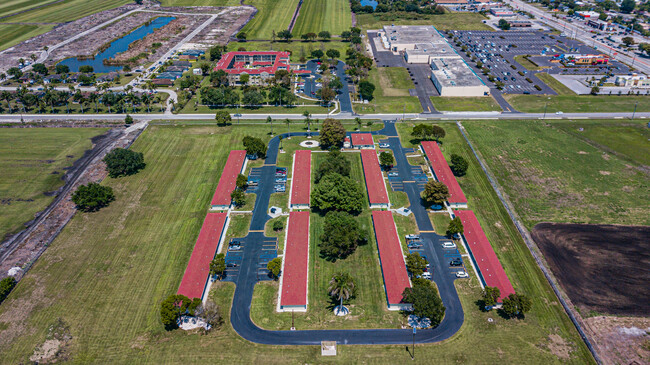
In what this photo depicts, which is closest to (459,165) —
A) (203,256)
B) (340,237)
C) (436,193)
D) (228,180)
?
(436,193)

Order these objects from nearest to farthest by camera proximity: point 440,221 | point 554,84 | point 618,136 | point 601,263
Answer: point 601,263 < point 440,221 < point 618,136 < point 554,84

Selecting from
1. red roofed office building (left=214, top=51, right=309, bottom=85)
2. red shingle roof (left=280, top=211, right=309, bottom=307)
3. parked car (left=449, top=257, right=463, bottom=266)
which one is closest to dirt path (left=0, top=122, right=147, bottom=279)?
red roofed office building (left=214, top=51, right=309, bottom=85)

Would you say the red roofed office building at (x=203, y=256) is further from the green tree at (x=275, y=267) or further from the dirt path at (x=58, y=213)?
the dirt path at (x=58, y=213)

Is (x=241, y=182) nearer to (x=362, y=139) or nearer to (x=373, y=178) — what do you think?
(x=373, y=178)

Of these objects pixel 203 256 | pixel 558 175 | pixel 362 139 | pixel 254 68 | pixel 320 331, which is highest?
pixel 254 68

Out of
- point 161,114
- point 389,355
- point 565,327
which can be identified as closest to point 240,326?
point 389,355

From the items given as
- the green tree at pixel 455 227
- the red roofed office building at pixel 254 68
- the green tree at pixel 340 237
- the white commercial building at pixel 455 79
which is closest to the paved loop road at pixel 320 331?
the green tree at pixel 455 227

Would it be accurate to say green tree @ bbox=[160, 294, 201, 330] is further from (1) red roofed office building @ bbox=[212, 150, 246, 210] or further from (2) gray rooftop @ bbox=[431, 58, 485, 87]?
(2) gray rooftop @ bbox=[431, 58, 485, 87]
